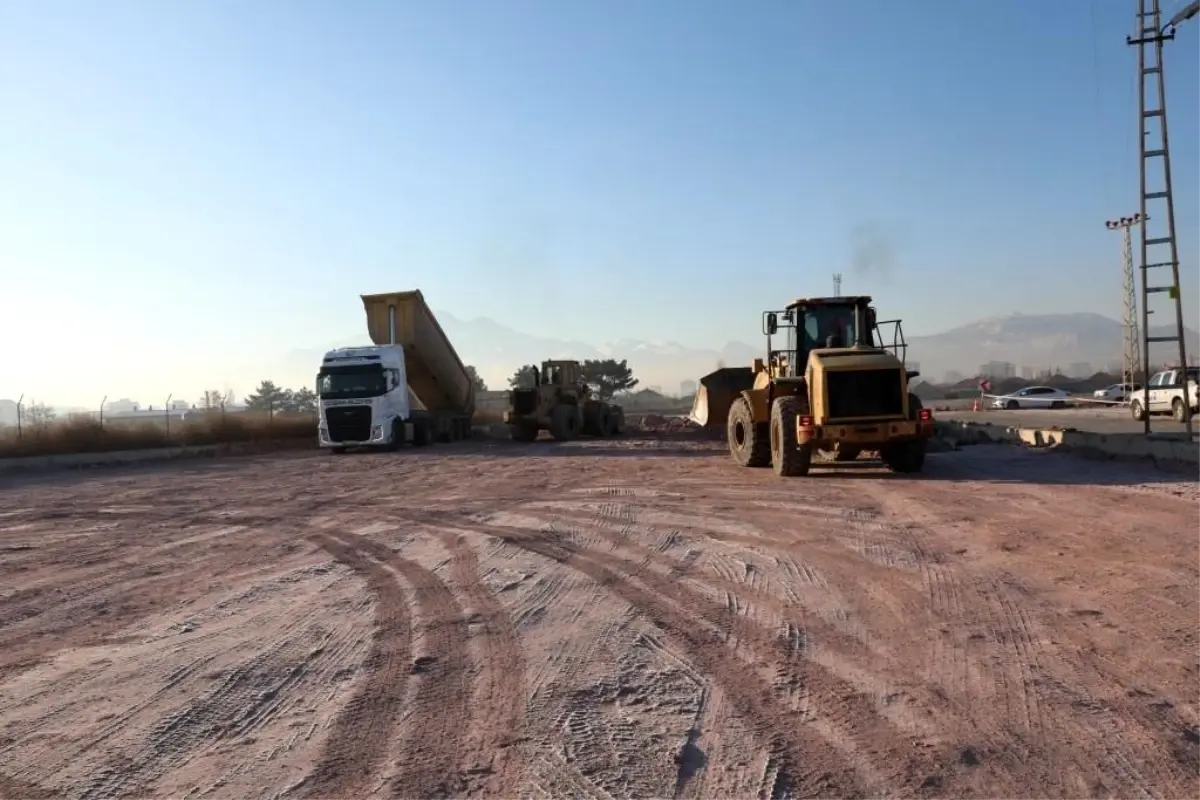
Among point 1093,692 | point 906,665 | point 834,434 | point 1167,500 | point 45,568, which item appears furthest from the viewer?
point 834,434

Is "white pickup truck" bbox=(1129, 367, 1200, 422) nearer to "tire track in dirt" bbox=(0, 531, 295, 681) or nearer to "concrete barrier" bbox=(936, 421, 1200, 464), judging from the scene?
"concrete barrier" bbox=(936, 421, 1200, 464)

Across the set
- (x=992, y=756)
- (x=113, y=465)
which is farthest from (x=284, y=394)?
(x=992, y=756)

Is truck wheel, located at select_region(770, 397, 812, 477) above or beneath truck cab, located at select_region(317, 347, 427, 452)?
beneath

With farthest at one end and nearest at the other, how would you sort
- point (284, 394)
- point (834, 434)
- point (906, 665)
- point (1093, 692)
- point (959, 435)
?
point (284, 394) → point (959, 435) → point (834, 434) → point (906, 665) → point (1093, 692)

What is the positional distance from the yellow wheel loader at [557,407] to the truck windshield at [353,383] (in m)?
5.86

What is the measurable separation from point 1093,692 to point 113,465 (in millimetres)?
26843

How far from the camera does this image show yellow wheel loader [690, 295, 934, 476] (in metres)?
15.7

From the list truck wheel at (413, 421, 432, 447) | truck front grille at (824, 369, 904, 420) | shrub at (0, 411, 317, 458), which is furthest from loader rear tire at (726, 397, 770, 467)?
shrub at (0, 411, 317, 458)

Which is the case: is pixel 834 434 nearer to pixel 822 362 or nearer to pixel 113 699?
pixel 822 362

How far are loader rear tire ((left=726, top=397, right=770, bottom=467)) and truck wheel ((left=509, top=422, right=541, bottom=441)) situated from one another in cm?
1514

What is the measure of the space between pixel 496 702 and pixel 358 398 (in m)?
24.4

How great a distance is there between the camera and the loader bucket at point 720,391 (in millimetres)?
22875

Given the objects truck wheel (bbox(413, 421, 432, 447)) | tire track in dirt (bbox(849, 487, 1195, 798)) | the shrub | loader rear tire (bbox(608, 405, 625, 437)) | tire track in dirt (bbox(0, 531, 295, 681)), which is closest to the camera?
tire track in dirt (bbox(849, 487, 1195, 798))

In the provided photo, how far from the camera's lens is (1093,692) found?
17.3 feet
